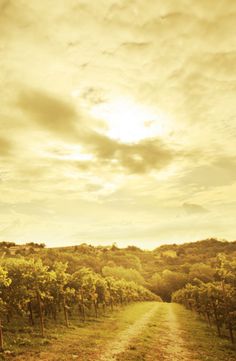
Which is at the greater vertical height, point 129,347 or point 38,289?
point 38,289

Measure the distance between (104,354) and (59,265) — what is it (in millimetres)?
20239

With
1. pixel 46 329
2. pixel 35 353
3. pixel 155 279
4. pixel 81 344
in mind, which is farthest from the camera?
pixel 155 279

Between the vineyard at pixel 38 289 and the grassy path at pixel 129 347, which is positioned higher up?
the vineyard at pixel 38 289

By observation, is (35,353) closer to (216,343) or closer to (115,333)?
(115,333)

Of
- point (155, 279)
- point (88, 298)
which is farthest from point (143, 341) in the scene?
point (155, 279)

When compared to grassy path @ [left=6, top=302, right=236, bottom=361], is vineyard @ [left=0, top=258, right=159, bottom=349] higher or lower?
higher

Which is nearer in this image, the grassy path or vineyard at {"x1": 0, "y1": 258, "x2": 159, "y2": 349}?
the grassy path

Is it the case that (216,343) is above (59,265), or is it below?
below

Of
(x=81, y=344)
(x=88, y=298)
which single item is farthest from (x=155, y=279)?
(x=81, y=344)

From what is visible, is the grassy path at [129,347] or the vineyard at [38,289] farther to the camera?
the vineyard at [38,289]

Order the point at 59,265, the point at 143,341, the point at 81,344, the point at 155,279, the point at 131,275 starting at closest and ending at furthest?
the point at 81,344 → the point at 143,341 → the point at 59,265 → the point at 131,275 → the point at 155,279

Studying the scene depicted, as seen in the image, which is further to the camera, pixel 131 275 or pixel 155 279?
pixel 155 279

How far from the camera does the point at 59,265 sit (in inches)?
1821

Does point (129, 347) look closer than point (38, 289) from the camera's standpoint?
Yes
